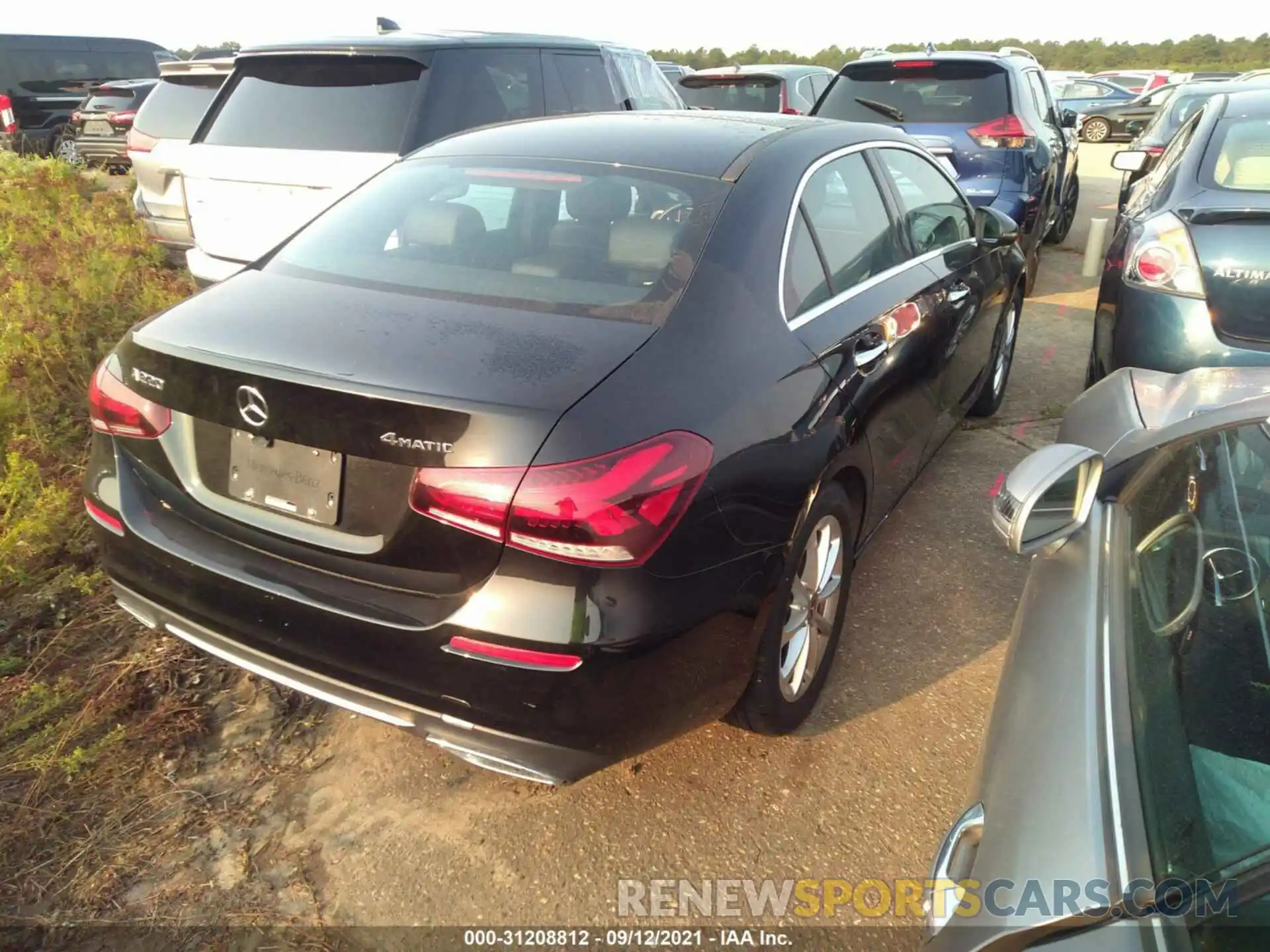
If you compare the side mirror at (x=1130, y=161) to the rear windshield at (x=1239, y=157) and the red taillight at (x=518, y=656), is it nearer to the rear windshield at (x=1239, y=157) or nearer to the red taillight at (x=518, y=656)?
the rear windshield at (x=1239, y=157)

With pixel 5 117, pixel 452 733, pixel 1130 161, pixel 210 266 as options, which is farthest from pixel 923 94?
pixel 5 117

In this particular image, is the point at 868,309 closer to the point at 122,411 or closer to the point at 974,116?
the point at 122,411

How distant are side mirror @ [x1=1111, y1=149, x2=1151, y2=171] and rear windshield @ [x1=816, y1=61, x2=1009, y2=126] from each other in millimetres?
1323

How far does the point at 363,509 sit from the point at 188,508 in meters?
0.56

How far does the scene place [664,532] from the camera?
6.03ft

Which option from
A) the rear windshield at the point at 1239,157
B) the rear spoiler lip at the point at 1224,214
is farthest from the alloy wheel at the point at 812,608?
the rear windshield at the point at 1239,157

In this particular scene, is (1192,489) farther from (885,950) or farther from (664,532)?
(885,950)

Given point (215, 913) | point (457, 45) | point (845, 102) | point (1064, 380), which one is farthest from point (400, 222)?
point (845, 102)

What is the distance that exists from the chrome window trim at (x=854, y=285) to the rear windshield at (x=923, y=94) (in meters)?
3.82

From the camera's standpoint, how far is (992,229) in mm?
4277

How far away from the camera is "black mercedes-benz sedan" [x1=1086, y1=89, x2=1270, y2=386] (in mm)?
3627

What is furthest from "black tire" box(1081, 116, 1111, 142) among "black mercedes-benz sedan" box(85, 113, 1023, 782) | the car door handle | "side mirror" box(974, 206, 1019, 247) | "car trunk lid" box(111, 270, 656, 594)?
"car trunk lid" box(111, 270, 656, 594)

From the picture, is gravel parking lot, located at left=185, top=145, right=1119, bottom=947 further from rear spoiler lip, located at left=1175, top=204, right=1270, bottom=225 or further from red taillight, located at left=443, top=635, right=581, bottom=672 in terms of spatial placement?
rear spoiler lip, located at left=1175, top=204, right=1270, bottom=225

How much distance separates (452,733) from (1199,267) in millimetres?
3546
